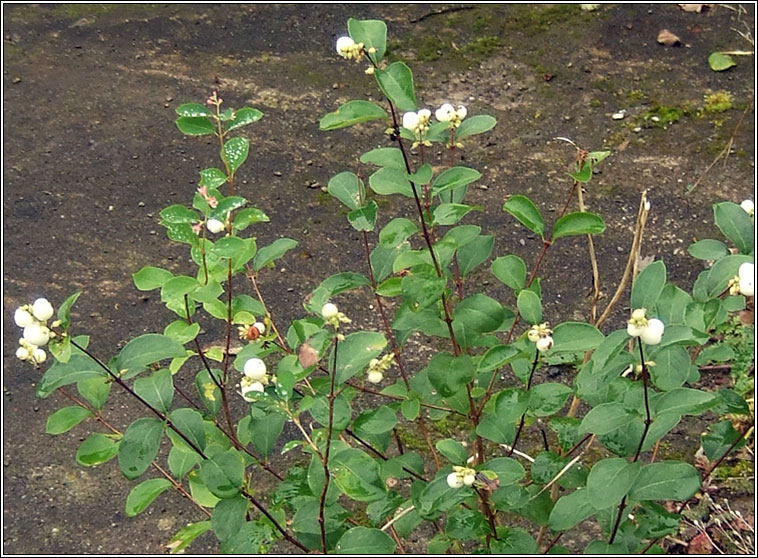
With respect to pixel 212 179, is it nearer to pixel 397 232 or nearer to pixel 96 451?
pixel 397 232

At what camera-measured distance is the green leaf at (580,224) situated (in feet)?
3.62

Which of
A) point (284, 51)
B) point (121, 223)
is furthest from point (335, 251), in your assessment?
point (284, 51)

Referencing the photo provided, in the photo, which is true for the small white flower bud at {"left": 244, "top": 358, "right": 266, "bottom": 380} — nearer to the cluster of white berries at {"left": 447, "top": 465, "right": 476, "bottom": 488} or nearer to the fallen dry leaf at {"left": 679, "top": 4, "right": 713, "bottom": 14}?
the cluster of white berries at {"left": 447, "top": 465, "right": 476, "bottom": 488}

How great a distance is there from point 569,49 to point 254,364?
274 centimetres

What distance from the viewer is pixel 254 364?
Answer: 102 centimetres

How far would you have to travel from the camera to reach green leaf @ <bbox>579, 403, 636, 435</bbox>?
977 millimetres

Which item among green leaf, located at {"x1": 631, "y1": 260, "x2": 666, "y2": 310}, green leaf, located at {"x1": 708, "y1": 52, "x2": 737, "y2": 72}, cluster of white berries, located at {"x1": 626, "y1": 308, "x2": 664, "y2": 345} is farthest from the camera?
green leaf, located at {"x1": 708, "y1": 52, "x2": 737, "y2": 72}

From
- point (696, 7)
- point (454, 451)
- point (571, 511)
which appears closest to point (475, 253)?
point (454, 451)

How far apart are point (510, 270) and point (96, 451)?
0.66 meters

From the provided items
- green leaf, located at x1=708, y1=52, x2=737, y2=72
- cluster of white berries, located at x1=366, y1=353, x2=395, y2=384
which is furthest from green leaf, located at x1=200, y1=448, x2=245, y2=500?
green leaf, located at x1=708, y1=52, x2=737, y2=72

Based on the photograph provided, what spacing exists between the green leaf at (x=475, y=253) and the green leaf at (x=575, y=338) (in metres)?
0.21

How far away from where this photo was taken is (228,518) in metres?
1.14

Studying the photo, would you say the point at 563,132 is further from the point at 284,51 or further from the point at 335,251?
the point at 284,51

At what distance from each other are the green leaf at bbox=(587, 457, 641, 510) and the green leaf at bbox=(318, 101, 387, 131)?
0.53 m
